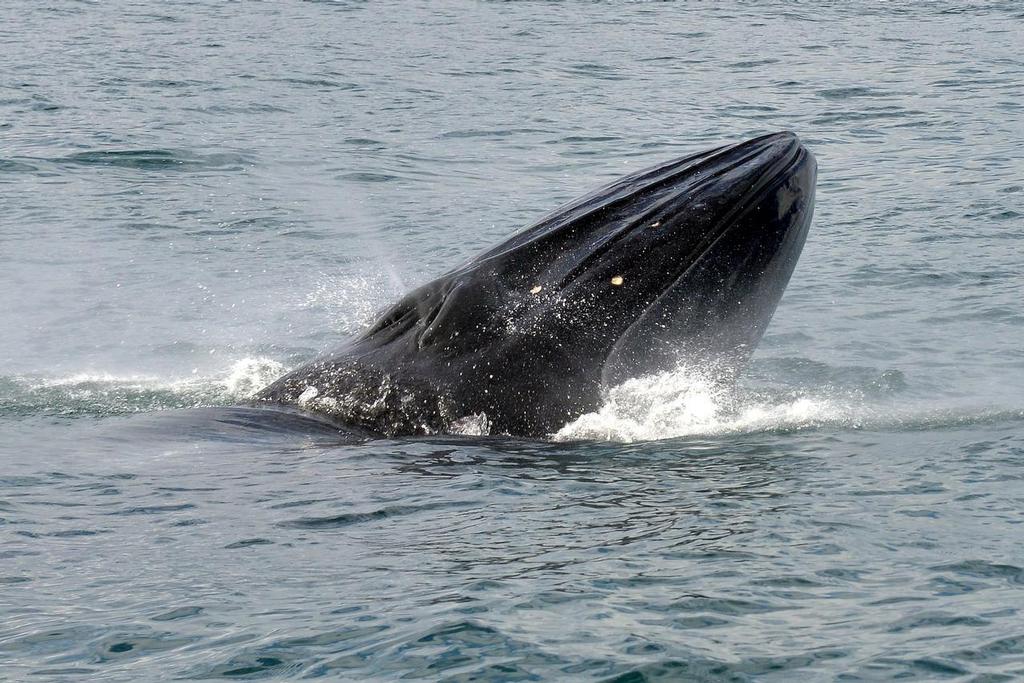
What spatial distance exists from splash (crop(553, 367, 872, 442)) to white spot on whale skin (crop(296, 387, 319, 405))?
1.80 metres

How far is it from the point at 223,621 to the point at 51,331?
10.9m

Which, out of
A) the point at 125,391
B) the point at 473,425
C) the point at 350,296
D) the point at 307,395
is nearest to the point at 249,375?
the point at 125,391

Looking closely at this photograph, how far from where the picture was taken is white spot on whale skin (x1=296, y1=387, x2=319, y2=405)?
9922 millimetres

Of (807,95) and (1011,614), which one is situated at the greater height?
(807,95)

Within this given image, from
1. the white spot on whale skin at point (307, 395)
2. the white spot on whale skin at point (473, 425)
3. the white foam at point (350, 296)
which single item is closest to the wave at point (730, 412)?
the white spot on whale skin at point (473, 425)

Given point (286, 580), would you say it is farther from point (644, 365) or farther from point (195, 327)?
point (195, 327)

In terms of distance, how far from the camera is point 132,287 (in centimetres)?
1806

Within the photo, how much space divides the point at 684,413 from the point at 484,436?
4.73 ft

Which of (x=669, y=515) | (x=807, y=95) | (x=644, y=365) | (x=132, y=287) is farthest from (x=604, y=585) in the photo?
(x=807, y=95)

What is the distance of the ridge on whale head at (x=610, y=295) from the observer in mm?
8797

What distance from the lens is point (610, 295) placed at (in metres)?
8.87

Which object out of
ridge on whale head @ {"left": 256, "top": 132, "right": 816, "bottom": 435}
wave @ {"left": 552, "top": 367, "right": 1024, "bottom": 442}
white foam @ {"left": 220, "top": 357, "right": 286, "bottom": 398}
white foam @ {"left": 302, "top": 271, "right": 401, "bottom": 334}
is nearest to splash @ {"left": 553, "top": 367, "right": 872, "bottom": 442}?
wave @ {"left": 552, "top": 367, "right": 1024, "bottom": 442}

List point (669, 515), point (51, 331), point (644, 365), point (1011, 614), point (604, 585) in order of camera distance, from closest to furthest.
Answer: point (1011, 614) → point (604, 585) → point (669, 515) → point (644, 365) → point (51, 331)

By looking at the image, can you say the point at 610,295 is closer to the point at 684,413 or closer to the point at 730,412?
the point at 684,413
